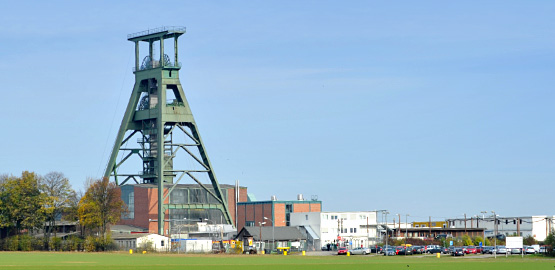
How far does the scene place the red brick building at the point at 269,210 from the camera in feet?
547

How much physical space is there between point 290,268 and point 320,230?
87.6m

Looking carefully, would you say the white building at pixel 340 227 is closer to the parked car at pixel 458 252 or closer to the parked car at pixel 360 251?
the parked car at pixel 360 251

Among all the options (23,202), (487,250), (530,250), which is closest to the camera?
(530,250)

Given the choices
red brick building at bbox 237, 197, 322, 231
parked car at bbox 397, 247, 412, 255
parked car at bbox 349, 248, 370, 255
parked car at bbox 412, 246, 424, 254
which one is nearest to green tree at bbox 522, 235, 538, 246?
red brick building at bbox 237, 197, 322, 231

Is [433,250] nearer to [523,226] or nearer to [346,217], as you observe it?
[346,217]

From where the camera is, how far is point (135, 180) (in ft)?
541

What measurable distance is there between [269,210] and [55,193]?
40489 millimetres

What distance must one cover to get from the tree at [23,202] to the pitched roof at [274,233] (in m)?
31.5

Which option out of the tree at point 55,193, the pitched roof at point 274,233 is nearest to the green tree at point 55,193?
the tree at point 55,193

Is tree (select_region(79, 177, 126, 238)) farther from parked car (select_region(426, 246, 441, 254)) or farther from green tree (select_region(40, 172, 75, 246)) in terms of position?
parked car (select_region(426, 246, 441, 254))

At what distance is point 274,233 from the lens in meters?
152

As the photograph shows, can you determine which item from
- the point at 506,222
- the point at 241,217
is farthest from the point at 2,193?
the point at 506,222

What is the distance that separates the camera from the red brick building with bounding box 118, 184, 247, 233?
6127 inches

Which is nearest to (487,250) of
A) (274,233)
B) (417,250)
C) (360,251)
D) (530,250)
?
(530,250)
